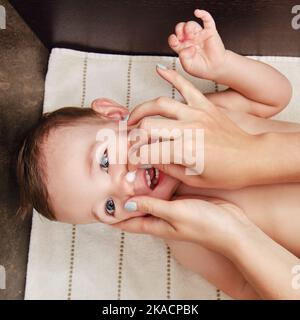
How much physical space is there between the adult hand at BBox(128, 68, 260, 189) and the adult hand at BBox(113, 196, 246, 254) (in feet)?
0.19

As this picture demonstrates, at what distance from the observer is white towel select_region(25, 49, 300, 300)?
113cm

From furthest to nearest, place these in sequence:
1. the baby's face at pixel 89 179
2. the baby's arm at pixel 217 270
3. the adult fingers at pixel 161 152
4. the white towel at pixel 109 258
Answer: the white towel at pixel 109 258 → the baby's arm at pixel 217 270 → the baby's face at pixel 89 179 → the adult fingers at pixel 161 152

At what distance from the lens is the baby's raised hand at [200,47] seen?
94 cm

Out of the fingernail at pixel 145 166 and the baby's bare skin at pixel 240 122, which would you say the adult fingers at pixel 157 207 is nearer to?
the fingernail at pixel 145 166

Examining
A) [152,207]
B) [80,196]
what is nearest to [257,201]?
[152,207]

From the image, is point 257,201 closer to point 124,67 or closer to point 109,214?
point 109,214

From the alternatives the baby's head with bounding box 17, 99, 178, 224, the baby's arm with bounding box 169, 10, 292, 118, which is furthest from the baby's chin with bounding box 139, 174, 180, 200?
the baby's arm with bounding box 169, 10, 292, 118

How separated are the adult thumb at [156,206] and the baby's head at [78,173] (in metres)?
0.06

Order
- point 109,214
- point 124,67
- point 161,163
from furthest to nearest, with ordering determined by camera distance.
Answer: point 124,67
point 109,214
point 161,163

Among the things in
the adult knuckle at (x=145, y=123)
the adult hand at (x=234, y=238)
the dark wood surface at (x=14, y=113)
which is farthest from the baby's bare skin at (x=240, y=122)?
the dark wood surface at (x=14, y=113)

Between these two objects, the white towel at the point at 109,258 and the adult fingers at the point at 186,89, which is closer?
the adult fingers at the point at 186,89
